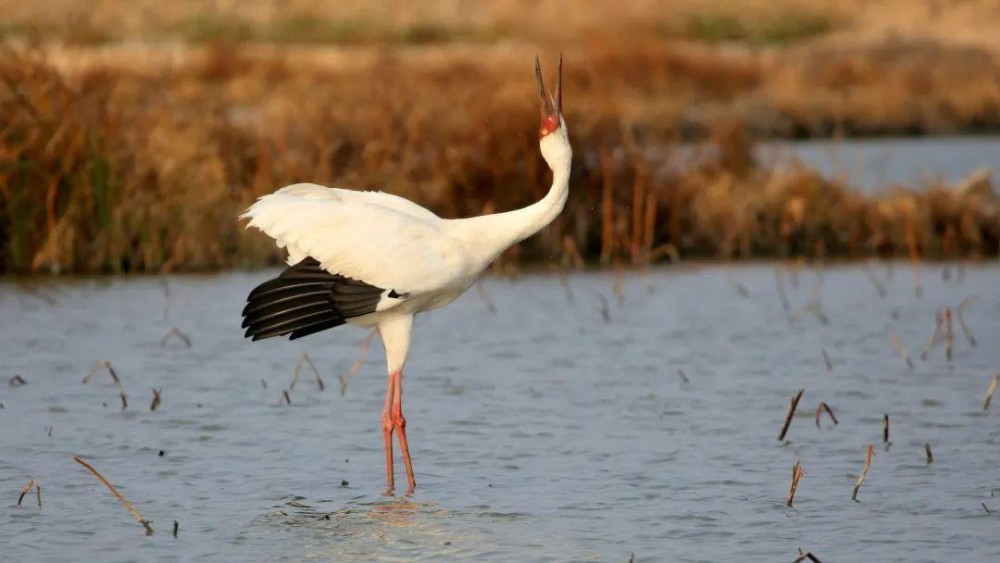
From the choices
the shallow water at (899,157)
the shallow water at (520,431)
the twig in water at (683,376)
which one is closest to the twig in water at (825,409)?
the shallow water at (520,431)

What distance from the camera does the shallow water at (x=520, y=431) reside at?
24.7ft

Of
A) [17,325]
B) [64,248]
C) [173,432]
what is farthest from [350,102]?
[173,432]

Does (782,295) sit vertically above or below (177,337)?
above

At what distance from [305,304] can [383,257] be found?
44cm

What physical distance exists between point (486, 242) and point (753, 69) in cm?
2957

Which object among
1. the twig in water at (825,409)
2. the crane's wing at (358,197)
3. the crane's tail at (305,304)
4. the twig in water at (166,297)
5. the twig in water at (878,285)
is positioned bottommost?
the twig in water at (166,297)

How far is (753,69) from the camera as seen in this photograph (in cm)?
3709

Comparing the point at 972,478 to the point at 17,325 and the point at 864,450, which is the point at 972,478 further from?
the point at 17,325

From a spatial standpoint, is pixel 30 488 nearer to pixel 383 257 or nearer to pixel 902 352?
pixel 383 257

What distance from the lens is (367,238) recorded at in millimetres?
8406

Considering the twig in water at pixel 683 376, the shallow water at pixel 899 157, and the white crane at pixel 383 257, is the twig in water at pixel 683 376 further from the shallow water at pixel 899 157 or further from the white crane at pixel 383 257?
the shallow water at pixel 899 157

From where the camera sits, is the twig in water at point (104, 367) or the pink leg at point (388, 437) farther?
the twig in water at point (104, 367)

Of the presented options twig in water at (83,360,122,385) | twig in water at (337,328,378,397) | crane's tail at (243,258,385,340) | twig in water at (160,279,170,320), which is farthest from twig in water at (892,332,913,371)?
twig in water at (160,279,170,320)

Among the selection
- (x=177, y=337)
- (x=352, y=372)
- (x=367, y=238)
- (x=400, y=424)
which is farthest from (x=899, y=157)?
(x=367, y=238)
